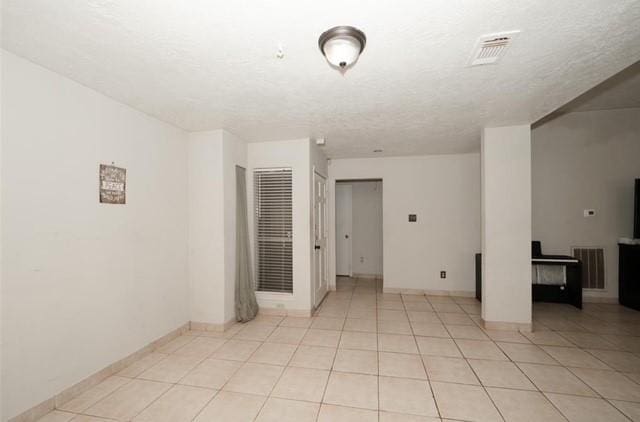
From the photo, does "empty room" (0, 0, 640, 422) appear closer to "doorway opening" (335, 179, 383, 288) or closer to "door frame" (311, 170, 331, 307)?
"door frame" (311, 170, 331, 307)

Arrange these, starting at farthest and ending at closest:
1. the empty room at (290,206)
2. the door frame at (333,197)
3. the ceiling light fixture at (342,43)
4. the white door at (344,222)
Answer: the white door at (344,222)
the door frame at (333,197)
the empty room at (290,206)
the ceiling light fixture at (342,43)

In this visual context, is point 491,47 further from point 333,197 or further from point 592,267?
point 592,267

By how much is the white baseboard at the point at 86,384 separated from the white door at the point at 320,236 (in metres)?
2.13

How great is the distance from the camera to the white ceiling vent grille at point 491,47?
163cm

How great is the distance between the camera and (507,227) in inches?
131

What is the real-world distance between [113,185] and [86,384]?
174cm

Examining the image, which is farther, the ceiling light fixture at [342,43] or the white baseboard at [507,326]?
the white baseboard at [507,326]

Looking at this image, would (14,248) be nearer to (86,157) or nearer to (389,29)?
(86,157)

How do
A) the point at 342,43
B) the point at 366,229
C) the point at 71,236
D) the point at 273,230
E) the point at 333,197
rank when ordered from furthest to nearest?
1. the point at 366,229
2. the point at 333,197
3. the point at 273,230
4. the point at 71,236
5. the point at 342,43

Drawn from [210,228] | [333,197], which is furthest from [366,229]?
[210,228]

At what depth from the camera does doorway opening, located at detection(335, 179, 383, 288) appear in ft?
20.7

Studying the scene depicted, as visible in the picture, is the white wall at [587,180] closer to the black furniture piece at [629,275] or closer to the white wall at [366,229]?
the black furniture piece at [629,275]

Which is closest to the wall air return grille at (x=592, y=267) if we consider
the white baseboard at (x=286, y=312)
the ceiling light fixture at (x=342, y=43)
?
the white baseboard at (x=286, y=312)

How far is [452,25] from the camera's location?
5.04ft
